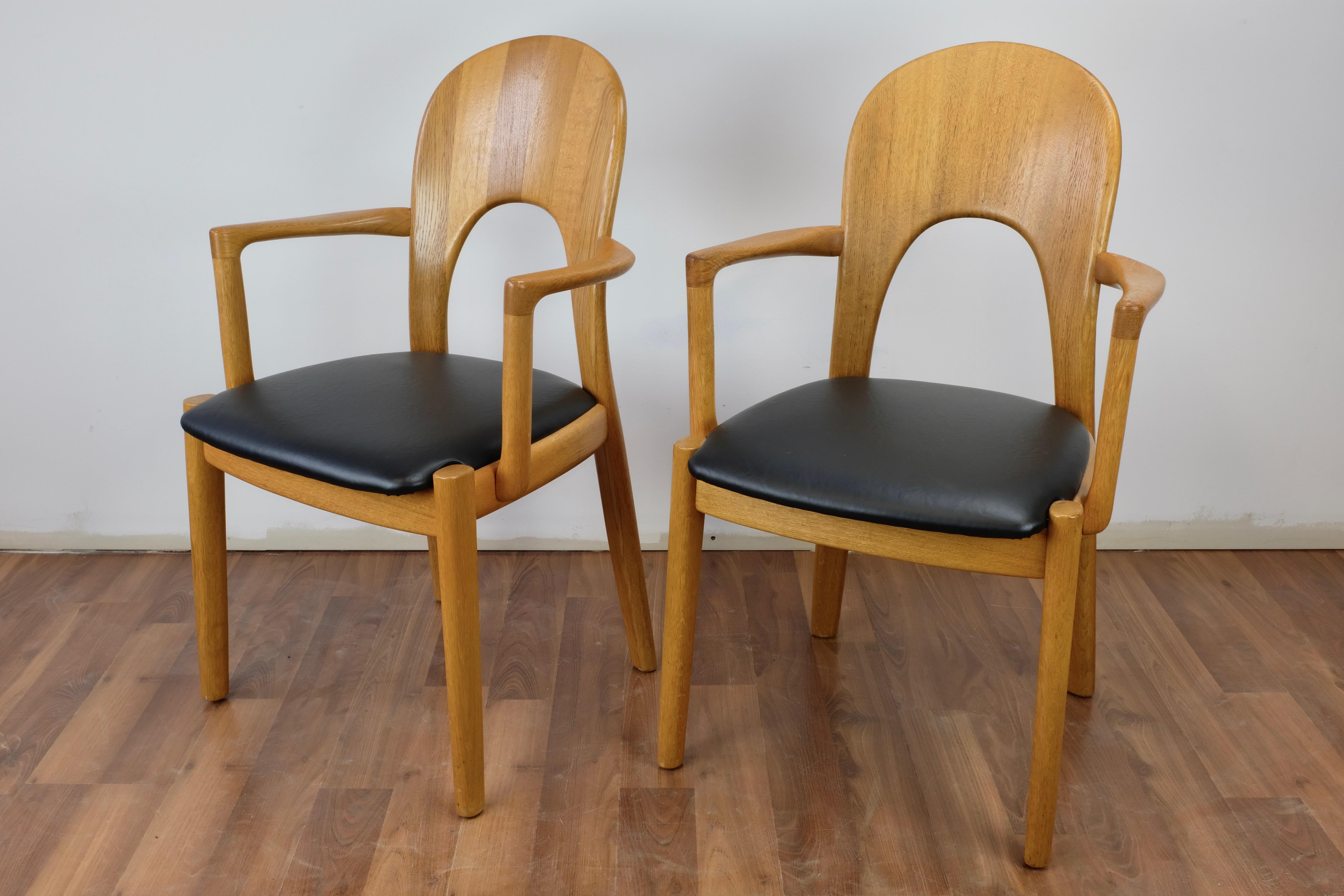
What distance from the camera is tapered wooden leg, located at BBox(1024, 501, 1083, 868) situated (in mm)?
1223

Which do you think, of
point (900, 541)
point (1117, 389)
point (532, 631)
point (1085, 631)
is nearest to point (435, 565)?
point (532, 631)

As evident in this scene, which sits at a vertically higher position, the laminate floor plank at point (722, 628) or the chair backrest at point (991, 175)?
the chair backrest at point (991, 175)

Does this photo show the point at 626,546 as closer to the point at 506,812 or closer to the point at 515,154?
the point at 506,812

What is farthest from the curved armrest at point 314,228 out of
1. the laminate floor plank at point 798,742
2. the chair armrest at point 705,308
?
the laminate floor plank at point 798,742

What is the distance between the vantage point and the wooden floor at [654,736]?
137 centimetres

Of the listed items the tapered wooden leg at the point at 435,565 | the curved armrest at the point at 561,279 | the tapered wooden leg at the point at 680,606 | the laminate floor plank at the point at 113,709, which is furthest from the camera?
the tapered wooden leg at the point at 435,565

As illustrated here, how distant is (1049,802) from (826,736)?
1.25ft

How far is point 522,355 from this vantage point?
133 cm

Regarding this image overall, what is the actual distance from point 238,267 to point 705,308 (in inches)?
28.7

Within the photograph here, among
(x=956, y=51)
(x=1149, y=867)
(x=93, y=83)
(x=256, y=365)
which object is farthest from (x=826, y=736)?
(x=93, y=83)

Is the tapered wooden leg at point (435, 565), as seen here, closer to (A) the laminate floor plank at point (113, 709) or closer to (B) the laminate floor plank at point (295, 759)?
(B) the laminate floor plank at point (295, 759)

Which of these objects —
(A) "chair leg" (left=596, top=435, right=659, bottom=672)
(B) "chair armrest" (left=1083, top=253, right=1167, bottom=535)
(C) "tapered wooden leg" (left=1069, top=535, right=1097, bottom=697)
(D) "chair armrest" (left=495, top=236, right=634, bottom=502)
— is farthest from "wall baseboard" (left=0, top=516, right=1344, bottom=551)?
(B) "chair armrest" (left=1083, top=253, right=1167, bottom=535)

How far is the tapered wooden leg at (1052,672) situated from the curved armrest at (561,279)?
63 cm

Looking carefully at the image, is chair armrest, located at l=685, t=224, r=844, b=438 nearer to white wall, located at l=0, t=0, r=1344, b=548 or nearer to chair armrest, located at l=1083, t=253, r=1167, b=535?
chair armrest, located at l=1083, t=253, r=1167, b=535
